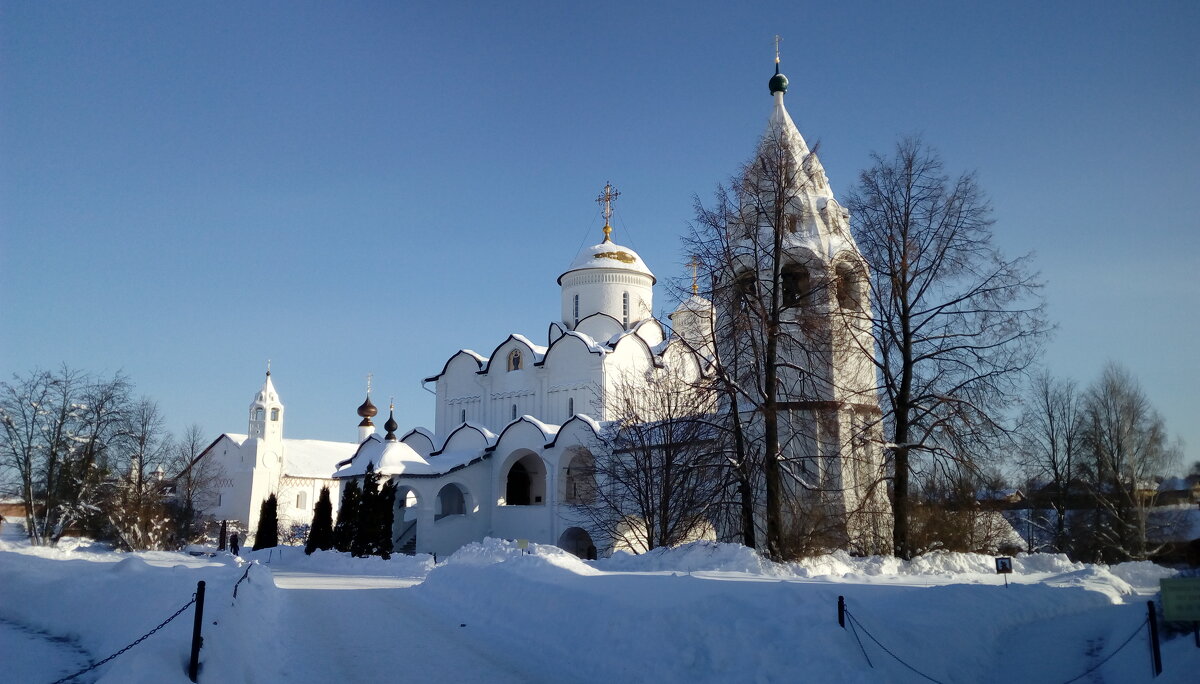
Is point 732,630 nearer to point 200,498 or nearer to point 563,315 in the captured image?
point 563,315

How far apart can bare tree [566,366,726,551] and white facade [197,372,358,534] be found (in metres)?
35.4

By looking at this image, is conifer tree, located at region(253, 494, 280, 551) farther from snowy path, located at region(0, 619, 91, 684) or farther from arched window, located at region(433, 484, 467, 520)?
snowy path, located at region(0, 619, 91, 684)

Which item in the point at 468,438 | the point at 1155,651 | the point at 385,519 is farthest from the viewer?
the point at 468,438

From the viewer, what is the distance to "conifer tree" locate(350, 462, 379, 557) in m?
26.4

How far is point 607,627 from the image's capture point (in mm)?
8398

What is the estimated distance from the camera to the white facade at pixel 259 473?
55.8 meters

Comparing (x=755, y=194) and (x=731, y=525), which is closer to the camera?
(x=755, y=194)

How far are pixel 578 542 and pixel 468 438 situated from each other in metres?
6.65

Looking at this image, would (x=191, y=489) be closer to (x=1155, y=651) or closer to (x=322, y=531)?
(x=322, y=531)

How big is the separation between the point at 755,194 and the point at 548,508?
17.1 m

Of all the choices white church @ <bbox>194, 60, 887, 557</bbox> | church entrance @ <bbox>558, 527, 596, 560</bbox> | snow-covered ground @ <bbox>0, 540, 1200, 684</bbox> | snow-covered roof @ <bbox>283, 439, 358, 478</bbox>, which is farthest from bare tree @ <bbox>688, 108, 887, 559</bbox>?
snow-covered roof @ <bbox>283, 439, 358, 478</bbox>

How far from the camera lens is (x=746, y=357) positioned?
55.1 ft

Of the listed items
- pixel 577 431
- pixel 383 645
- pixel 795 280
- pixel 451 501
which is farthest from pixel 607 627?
pixel 451 501

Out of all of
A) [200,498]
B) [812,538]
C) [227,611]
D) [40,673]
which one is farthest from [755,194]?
[200,498]
